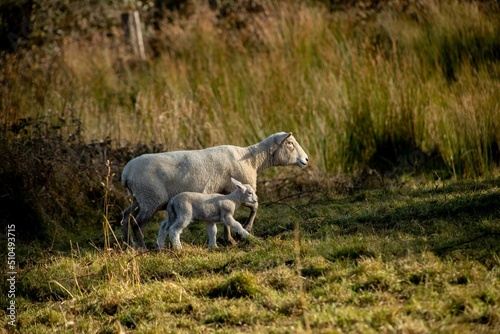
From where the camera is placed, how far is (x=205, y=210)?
6.20 meters

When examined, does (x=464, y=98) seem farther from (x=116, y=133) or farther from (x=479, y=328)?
(x=479, y=328)

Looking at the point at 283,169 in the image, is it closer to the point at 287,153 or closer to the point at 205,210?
the point at 287,153

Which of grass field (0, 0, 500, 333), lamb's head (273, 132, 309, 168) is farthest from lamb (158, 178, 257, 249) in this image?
lamb's head (273, 132, 309, 168)

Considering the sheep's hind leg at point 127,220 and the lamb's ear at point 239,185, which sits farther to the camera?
the sheep's hind leg at point 127,220

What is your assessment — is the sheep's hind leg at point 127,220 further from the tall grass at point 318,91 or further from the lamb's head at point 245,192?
the tall grass at point 318,91

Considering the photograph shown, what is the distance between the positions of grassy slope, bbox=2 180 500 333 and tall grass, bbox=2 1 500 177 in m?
2.75

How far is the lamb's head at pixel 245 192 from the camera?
6355mm

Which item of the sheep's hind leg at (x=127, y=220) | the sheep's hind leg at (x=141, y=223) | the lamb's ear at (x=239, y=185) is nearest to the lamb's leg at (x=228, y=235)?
the lamb's ear at (x=239, y=185)

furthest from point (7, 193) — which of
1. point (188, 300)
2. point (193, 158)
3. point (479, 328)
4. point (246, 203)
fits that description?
point (479, 328)

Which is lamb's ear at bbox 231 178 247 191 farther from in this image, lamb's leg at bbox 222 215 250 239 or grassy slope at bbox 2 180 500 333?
grassy slope at bbox 2 180 500 333

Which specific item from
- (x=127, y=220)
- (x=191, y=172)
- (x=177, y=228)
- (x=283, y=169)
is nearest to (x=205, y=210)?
(x=177, y=228)

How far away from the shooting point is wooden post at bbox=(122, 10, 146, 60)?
14648mm

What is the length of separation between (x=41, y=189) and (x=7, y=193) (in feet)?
1.19

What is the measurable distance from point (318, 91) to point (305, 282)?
5.80 metres
